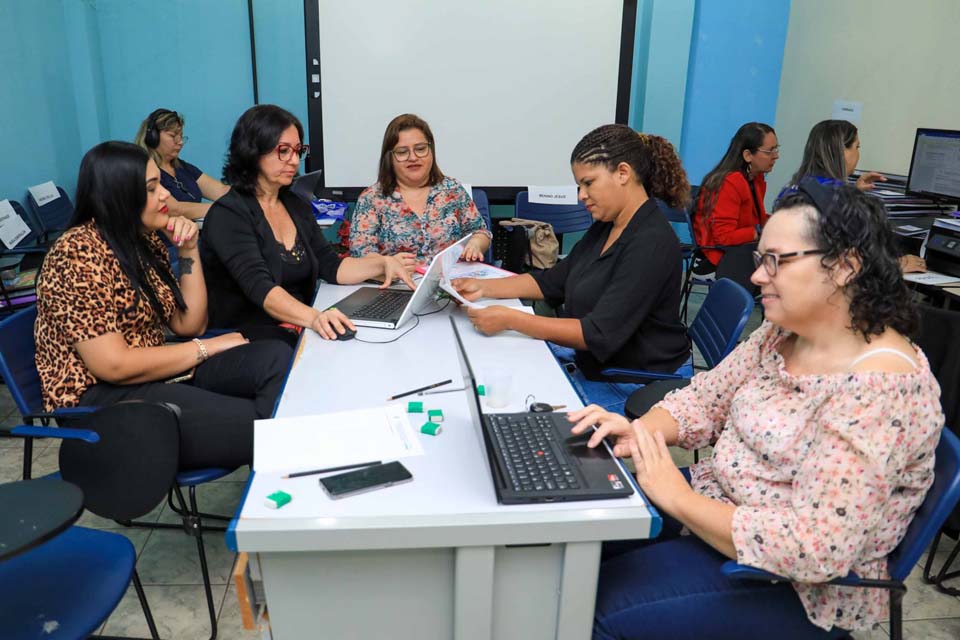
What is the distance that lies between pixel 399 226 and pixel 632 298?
1365mm

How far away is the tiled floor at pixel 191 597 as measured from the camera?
1924mm

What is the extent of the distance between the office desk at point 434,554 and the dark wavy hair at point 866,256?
478 mm

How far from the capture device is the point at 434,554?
3.96 ft

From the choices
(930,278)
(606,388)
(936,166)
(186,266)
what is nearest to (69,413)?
(186,266)

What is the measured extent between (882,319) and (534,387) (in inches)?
30.1

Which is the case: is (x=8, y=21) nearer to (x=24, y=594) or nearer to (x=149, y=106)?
(x=149, y=106)

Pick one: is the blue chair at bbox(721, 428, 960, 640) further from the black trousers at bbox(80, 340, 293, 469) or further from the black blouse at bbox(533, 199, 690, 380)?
the black trousers at bbox(80, 340, 293, 469)

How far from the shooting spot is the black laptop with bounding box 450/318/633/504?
1.18 m

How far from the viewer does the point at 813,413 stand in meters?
1.18

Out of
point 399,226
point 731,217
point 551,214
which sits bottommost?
point 551,214

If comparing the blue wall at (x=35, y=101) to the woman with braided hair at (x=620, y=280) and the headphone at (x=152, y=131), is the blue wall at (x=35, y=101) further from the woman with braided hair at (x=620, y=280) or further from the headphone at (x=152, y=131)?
the woman with braided hair at (x=620, y=280)

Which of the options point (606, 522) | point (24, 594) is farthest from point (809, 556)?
point (24, 594)

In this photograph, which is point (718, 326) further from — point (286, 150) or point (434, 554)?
point (286, 150)

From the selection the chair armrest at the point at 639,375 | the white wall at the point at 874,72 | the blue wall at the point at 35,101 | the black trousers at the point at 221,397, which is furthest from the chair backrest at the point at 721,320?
the blue wall at the point at 35,101
